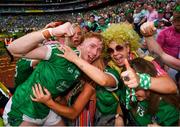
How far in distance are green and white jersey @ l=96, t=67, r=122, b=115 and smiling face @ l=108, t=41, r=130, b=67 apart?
0.11 meters

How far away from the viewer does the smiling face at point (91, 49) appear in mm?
3283

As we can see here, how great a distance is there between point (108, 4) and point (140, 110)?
37088 mm

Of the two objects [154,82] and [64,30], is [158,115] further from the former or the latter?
[64,30]

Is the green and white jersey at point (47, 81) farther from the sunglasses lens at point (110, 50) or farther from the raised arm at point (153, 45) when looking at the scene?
the raised arm at point (153, 45)

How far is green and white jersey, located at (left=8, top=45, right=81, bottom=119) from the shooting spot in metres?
3.08

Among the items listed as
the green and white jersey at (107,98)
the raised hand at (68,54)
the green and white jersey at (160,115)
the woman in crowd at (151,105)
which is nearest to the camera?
the woman in crowd at (151,105)

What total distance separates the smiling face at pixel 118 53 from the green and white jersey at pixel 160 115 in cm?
51

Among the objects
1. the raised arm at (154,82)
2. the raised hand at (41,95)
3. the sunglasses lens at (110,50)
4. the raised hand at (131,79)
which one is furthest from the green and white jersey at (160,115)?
the raised hand at (41,95)

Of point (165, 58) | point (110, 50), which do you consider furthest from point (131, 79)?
point (165, 58)

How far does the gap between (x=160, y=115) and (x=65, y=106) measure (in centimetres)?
88

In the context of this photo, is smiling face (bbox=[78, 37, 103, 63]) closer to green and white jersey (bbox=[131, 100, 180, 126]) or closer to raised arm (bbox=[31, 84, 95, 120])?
A: raised arm (bbox=[31, 84, 95, 120])

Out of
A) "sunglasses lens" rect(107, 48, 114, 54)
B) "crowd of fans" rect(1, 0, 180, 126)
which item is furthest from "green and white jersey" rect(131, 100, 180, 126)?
"sunglasses lens" rect(107, 48, 114, 54)

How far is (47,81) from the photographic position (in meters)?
3.09

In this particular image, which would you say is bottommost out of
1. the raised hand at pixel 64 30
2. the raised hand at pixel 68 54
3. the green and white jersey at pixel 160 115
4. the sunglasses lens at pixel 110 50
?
the green and white jersey at pixel 160 115
